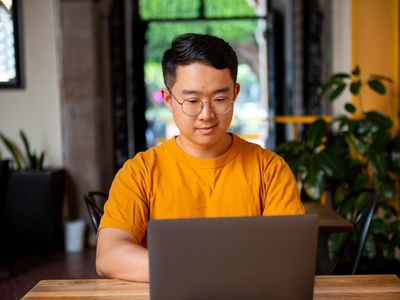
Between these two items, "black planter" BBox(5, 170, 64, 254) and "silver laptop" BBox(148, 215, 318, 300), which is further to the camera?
"black planter" BBox(5, 170, 64, 254)

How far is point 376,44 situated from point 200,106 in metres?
3.52

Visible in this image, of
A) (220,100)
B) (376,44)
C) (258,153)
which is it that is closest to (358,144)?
(376,44)

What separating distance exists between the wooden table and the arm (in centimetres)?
2

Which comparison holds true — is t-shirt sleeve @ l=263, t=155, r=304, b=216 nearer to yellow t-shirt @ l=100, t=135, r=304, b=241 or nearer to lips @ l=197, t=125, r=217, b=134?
yellow t-shirt @ l=100, t=135, r=304, b=241

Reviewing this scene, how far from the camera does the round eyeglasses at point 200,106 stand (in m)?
1.66

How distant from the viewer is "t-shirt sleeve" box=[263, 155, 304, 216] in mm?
1768

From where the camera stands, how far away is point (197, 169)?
5.85 ft

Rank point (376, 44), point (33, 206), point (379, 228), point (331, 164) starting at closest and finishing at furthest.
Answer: point (379, 228) → point (331, 164) → point (376, 44) → point (33, 206)

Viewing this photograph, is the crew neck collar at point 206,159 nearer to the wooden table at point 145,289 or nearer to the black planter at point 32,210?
the wooden table at point 145,289

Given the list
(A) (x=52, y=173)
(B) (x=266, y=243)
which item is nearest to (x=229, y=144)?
(B) (x=266, y=243)

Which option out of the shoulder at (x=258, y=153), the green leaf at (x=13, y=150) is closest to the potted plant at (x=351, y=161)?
the shoulder at (x=258, y=153)

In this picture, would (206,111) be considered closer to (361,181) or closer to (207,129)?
(207,129)

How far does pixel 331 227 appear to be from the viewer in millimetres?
2545

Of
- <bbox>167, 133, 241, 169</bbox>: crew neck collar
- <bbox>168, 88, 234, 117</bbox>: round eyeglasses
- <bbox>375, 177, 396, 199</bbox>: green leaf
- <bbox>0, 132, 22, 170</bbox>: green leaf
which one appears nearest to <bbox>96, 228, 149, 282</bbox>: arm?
<bbox>167, 133, 241, 169</bbox>: crew neck collar
